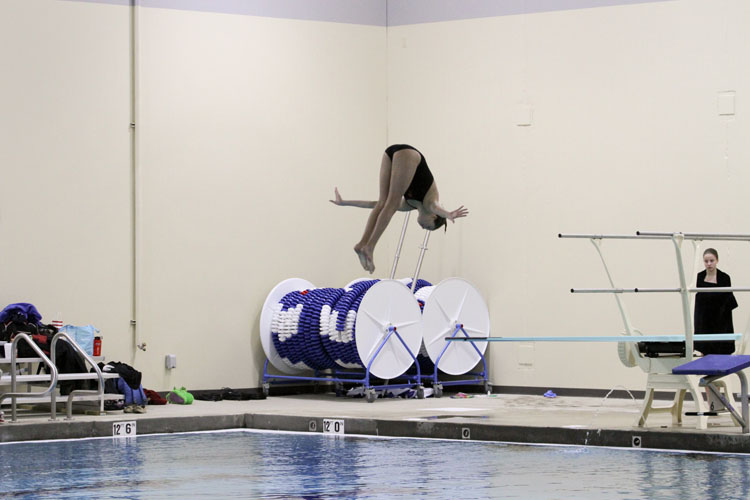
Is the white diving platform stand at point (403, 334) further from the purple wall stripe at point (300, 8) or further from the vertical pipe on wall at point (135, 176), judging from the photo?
the purple wall stripe at point (300, 8)

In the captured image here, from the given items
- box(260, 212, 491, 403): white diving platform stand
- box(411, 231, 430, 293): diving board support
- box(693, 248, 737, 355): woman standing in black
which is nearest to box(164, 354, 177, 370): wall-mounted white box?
box(260, 212, 491, 403): white diving platform stand

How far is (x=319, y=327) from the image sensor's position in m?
11.6

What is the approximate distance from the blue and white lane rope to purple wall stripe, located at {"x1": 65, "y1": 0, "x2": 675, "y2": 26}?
10.6 feet

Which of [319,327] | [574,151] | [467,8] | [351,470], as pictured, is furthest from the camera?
[467,8]

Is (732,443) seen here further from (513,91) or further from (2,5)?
(2,5)

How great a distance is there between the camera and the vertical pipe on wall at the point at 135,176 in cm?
1159

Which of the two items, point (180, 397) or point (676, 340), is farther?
point (180, 397)

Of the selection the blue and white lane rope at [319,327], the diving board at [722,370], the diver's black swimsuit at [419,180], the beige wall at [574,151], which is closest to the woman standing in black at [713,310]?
the beige wall at [574,151]

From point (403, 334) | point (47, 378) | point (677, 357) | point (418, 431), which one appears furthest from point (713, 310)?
point (47, 378)

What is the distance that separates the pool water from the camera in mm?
6316

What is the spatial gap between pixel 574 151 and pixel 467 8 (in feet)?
7.21

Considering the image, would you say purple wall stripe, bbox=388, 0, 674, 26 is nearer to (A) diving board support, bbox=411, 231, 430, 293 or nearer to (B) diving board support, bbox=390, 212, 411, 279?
(B) diving board support, bbox=390, 212, 411, 279

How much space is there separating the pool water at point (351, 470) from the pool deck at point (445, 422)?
0.19 m

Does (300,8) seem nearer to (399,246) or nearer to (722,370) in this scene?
(399,246)
